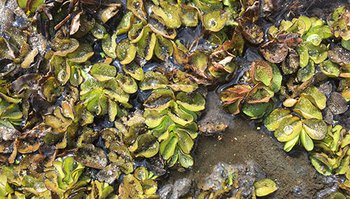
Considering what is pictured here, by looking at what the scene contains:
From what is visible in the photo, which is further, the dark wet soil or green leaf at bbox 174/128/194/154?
the dark wet soil

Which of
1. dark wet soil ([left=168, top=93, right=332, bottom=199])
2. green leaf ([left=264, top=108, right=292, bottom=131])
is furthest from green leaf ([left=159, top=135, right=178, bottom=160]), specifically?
green leaf ([left=264, top=108, right=292, bottom=131])

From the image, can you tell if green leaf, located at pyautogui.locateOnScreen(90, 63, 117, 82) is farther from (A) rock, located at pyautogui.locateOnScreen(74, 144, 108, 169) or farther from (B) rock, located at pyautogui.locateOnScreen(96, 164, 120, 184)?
(B) rock, located at pyautogui.locateOnScreen(96, 164, 120, 184)

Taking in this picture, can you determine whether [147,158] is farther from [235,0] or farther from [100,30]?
[235,0]

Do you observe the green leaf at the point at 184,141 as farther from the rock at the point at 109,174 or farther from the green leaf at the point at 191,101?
the rock at the point at 109,174

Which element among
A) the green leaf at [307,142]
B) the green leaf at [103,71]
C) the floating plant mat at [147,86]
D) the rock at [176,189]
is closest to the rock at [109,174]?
the floating plant mat at [147,86]

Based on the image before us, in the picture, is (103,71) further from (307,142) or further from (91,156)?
(307,142)

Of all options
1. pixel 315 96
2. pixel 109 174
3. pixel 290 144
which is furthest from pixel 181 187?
pixel 315 96
